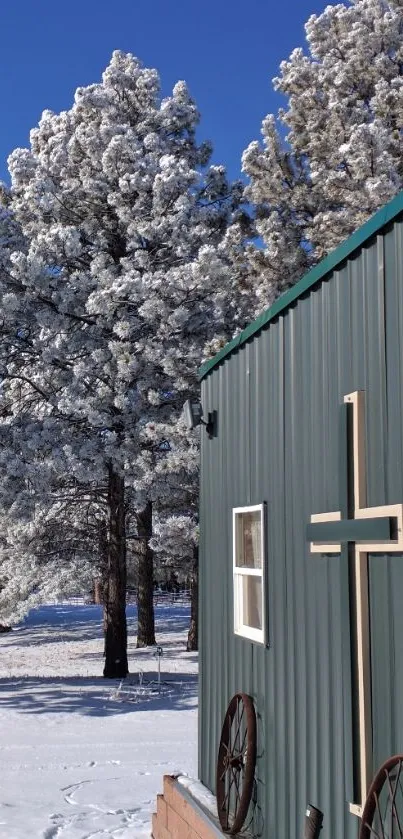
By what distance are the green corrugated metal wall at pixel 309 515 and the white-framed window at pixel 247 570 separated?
4.1 inches

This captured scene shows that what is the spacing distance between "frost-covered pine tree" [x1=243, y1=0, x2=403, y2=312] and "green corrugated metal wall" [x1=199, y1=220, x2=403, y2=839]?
948cm

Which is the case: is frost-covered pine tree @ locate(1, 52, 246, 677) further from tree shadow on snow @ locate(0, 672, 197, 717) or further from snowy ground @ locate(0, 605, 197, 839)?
snowy ground @ locate(0, 605, 197, 839)

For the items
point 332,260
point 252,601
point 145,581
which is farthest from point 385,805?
point 145,581

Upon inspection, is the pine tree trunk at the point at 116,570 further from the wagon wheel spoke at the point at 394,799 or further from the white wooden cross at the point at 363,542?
the wagon wheel spoke at the point at 394,799

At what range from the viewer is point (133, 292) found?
50.6ft

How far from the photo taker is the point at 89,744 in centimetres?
1038

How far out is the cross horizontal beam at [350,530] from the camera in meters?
3.67

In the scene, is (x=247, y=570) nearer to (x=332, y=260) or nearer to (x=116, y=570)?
(x=332, y=260)

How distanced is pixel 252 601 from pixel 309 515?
4.36 feet

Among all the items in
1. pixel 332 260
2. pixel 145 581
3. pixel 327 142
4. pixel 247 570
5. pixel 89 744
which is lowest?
pixel 89 744

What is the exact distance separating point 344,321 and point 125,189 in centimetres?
1316

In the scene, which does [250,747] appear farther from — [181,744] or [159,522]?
[159,522]

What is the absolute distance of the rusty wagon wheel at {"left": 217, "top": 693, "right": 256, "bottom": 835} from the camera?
16.6 feet

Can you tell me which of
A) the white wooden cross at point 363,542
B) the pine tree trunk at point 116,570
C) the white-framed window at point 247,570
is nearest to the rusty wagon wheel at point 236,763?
the white-framed window at point 247,570
